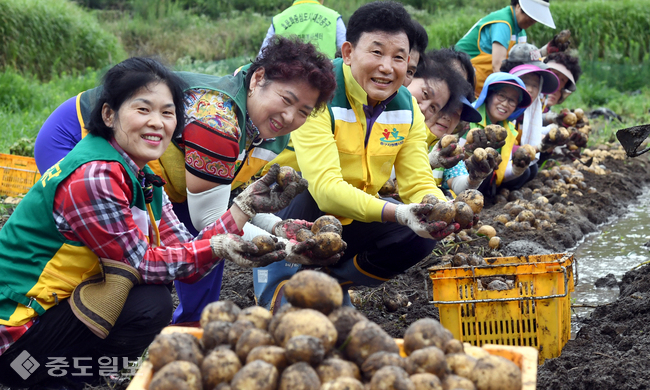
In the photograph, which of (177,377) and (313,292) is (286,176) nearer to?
(313,292)

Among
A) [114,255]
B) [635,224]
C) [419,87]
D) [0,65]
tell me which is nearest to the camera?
[114,255]

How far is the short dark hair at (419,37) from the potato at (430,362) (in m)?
1.96

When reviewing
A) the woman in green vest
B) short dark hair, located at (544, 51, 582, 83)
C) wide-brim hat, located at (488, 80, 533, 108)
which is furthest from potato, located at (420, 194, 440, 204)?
short dark hair, located at (544, 51, 582, 83)

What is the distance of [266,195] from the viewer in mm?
2383

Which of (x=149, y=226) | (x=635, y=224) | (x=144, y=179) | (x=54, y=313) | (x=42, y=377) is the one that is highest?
(x=144, y=179)

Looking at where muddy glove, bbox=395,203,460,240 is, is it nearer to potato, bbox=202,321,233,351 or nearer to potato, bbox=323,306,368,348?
potato, bbox=323,306,368,348

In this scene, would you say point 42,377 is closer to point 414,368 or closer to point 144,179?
point 144,179

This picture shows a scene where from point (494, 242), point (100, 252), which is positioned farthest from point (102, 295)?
point (494, 242)

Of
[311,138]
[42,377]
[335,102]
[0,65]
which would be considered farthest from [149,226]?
[0,65]

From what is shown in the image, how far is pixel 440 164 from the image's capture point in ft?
12.1

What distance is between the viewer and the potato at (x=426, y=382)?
4.29 ft

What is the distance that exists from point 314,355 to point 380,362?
149mm

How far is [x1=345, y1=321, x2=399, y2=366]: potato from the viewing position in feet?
4.65

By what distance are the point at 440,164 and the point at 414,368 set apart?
95.7 inches
